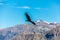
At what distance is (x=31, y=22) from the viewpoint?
1243 centimetres

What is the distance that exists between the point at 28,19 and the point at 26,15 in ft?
1.47

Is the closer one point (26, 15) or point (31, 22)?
point (26, 15)

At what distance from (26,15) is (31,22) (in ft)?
3.27

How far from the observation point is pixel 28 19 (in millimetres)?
11938

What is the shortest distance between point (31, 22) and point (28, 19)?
0.55 metres

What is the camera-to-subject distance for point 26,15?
11562 millimetres
